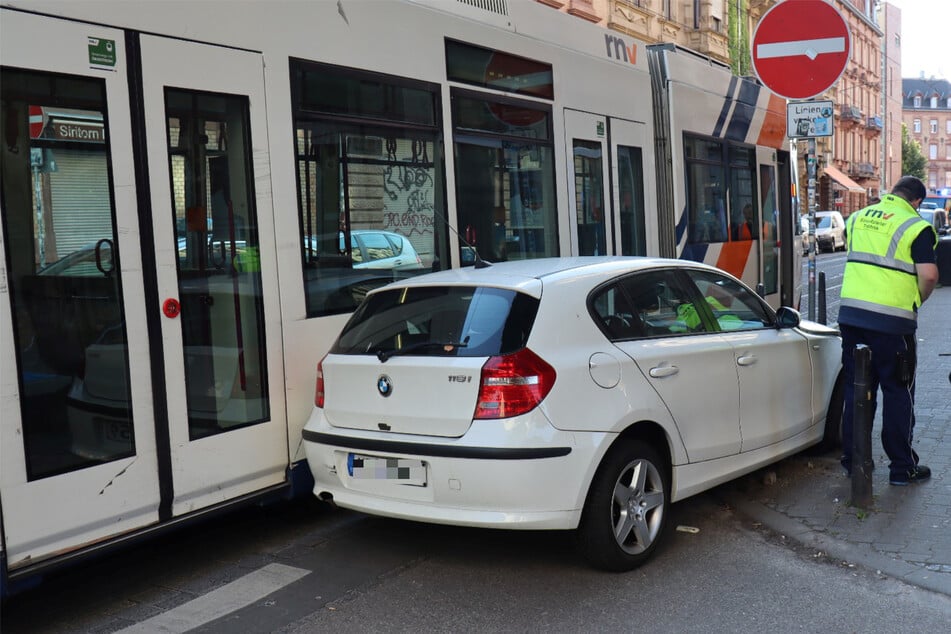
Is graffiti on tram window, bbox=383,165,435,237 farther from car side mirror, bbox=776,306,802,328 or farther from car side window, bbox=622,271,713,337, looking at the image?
car side mirror, bbox=776,306,802,328

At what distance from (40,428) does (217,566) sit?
135cm

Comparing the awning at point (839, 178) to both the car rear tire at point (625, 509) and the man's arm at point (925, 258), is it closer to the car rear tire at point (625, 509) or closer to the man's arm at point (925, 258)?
the man's arm at point (925, 258)

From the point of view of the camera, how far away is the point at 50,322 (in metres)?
4.01

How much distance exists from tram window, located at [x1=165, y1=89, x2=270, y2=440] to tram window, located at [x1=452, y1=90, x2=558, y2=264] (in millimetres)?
1563

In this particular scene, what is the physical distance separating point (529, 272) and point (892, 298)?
93.4 inches

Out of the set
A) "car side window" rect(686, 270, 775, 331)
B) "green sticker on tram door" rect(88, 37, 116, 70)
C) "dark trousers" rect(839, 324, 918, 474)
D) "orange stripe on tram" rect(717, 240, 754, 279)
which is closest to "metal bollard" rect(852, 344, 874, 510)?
"dark trousers" rect(839, 324, 918, 474)

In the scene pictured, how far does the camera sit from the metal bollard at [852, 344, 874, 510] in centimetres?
559

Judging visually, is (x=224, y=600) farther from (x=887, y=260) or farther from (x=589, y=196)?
(x=589, y=196)

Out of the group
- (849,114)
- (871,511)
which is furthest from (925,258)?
(849,114)

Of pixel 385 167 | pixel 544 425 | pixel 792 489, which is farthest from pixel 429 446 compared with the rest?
pixel 792 489

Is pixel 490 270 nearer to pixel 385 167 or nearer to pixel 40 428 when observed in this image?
pixel 385 167

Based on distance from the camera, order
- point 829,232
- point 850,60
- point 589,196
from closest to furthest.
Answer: point 589,196 → point 829,232 → point 850,60

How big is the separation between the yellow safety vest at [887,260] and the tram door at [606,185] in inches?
87.7

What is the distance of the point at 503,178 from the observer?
680cm
